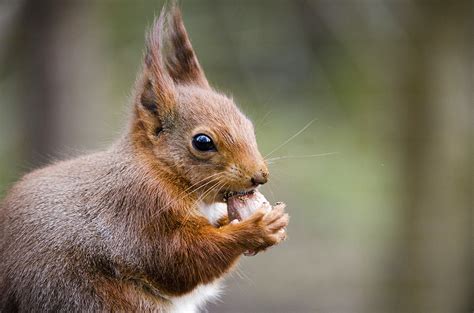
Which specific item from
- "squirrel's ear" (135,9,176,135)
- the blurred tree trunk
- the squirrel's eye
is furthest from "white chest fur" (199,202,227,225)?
the blurred tree trunk

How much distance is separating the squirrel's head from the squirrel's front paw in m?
0.11

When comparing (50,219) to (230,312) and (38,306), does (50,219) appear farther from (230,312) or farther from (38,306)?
(230,312)

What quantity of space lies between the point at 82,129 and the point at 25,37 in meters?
0.97

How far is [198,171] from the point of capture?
255cm

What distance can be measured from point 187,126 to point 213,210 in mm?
310

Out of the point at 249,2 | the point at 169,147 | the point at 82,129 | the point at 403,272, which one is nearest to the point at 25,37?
the point at 82,129

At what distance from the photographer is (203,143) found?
255 cm

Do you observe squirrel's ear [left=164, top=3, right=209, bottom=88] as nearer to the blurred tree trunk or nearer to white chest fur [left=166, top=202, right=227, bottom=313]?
white chest fur [left=166, top=202, right=227, bottom=313]

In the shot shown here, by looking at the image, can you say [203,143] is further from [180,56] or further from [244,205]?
[180,56]

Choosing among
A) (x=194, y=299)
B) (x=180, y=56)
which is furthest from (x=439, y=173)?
(x=194, y=299)

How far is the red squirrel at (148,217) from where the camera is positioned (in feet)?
7.99

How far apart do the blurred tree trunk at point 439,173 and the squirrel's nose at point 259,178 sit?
3.48 metres

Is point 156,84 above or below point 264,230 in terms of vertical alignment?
above

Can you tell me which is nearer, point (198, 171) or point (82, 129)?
point (198, 171)
